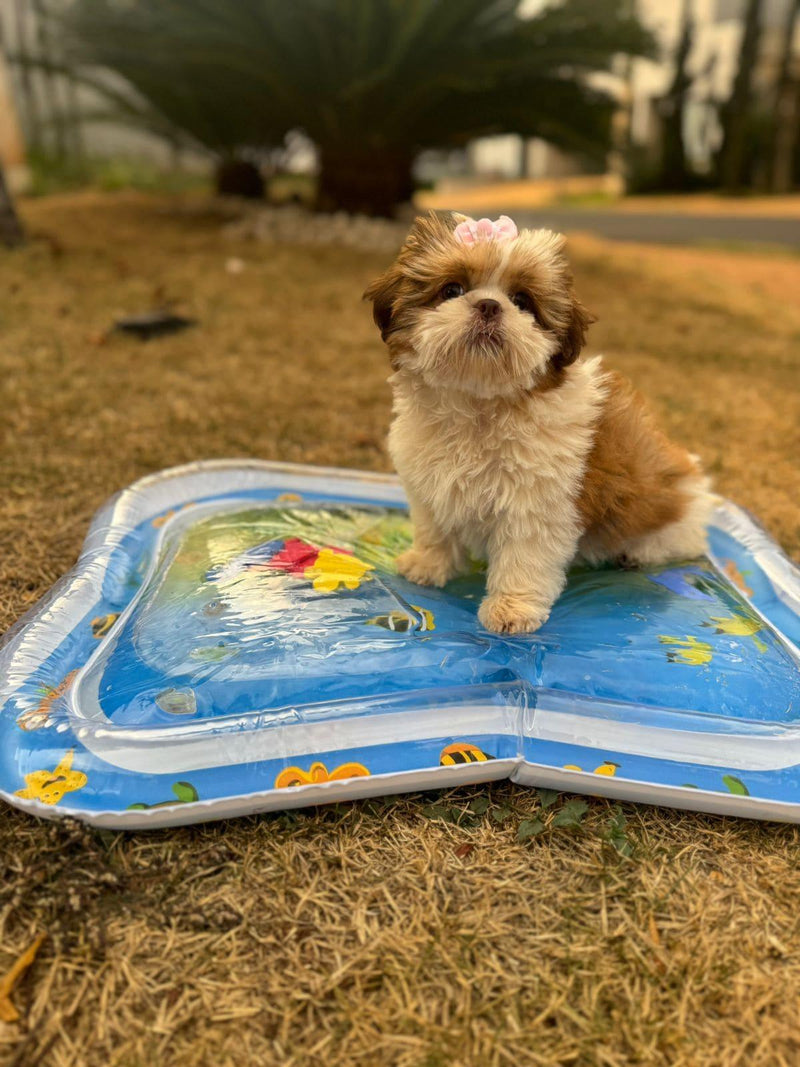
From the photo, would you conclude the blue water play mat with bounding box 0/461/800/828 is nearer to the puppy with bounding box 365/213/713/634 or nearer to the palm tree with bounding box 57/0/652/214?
the puppy with bounding box 365/213/713/634

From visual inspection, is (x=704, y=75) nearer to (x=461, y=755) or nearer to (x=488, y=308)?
(x=488, y=308)

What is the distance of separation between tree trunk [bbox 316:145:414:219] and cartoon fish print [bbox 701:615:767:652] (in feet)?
25.9

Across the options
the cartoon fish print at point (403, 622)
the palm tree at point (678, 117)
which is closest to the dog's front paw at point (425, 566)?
the cartoon fish print at point (403, 622)

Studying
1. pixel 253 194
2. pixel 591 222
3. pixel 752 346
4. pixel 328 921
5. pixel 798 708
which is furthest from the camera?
pixel 591 222

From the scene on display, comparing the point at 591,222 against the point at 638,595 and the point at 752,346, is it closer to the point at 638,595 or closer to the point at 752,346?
the point at 752,346

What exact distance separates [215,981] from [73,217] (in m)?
9.31

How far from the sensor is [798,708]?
2.06 metres

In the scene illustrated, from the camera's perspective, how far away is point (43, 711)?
6.30ft

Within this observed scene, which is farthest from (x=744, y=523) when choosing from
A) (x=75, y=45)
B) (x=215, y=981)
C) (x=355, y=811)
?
(x=75, y=45)

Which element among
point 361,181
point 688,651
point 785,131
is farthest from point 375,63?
point 785,131

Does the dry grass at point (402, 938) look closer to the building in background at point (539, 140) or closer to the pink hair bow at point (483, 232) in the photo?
the pink hair bow at point (483, 232)

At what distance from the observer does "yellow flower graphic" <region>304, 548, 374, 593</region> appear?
2.38 meters

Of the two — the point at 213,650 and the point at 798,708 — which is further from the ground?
the point at 213,650

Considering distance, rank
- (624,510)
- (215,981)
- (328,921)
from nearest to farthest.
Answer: (215,981) < (328,921) < (624,510)
